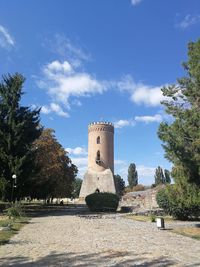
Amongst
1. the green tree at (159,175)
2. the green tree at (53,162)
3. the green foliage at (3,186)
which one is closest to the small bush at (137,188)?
the green tree at (159,175)

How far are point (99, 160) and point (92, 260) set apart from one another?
5361cm

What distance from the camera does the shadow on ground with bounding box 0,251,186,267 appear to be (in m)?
9.38

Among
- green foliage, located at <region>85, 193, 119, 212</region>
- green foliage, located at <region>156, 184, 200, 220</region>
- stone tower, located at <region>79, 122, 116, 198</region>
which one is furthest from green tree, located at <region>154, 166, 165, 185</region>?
green foliage, located at <region>156, 184, 200, 220</region>

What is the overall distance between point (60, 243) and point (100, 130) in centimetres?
5171

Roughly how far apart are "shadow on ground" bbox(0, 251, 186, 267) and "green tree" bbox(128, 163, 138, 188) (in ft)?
347

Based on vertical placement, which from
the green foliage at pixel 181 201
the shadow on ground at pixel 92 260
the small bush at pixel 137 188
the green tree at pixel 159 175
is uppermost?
the green tree at pixel 159 175

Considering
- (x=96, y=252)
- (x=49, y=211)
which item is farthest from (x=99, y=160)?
(x=96, y=252)

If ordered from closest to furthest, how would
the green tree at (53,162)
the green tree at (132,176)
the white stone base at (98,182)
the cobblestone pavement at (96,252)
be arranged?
1. the cobblestone pavement at (96,252)
2. the green tree at (53,162)
3. the white stone base at (98,182)
4. the green tree at (132,176)

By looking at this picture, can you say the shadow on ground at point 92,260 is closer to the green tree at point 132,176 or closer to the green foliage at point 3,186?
the green foliage at point 3,186

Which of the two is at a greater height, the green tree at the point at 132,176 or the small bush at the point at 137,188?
the green tree at the point at 132,176

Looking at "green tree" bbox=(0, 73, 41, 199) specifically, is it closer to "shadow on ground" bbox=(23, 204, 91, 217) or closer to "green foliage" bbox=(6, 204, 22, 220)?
"shadow on ground" bbox=(23, 204, 91, 217)

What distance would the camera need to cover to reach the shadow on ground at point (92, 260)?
30.8 feet

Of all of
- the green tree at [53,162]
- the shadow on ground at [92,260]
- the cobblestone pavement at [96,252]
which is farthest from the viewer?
the green tree at [53,162]

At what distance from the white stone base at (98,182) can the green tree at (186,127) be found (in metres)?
41.1
